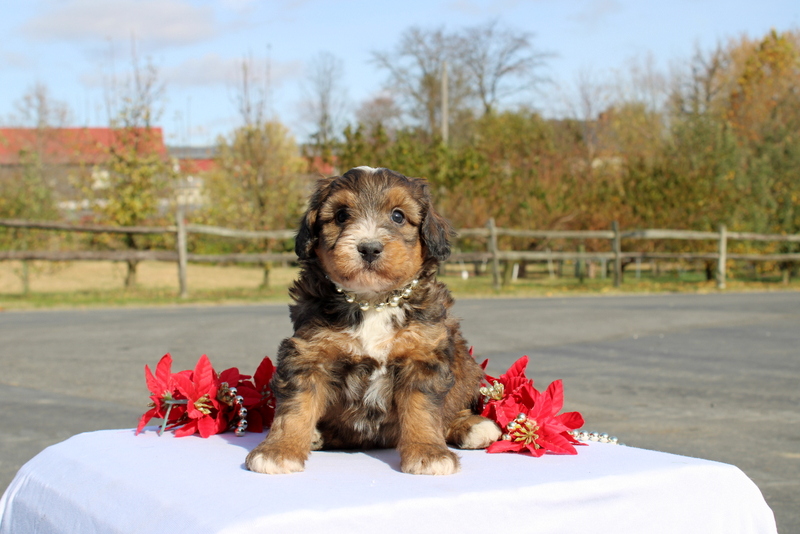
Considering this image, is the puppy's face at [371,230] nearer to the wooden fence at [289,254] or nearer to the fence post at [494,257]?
the wooden fence at [289,254]

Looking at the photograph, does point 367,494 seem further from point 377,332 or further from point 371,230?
point 371,230

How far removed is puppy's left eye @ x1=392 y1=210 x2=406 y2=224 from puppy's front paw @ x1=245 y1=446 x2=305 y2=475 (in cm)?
99

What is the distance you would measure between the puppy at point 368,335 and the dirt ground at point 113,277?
64.1ft

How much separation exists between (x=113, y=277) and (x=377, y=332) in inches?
971

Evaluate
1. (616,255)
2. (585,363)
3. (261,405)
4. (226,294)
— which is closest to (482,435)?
(261,405)

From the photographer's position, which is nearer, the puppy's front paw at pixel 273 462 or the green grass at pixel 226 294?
the puppy's front paw at pixel 273 462

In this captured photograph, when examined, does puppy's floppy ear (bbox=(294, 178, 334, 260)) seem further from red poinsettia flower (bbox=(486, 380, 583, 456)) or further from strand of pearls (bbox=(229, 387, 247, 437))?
red poinsettia flower (bbox=(486, 380, 583, 456))

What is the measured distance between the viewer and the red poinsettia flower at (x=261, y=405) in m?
3.52

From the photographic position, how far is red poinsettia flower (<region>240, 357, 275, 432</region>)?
11.6 ft

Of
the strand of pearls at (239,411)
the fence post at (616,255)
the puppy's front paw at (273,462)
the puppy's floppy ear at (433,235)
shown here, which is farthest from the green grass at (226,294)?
the puppy's front paw at (273,462)

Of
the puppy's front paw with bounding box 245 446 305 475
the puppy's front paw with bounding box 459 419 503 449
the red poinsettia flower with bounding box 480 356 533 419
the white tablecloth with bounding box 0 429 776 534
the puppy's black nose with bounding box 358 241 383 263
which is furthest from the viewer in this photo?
the red poinsettia flower with bounding box 480 356 533 419

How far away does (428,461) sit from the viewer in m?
2.59

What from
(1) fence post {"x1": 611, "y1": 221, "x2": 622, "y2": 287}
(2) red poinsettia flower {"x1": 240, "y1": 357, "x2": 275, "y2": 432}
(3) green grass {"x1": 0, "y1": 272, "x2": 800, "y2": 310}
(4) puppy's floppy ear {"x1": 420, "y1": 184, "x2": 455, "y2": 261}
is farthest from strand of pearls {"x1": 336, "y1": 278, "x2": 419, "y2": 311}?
(1) fence post {"x1": 611, "y1": 221, "x2": 622, "y2": 287}

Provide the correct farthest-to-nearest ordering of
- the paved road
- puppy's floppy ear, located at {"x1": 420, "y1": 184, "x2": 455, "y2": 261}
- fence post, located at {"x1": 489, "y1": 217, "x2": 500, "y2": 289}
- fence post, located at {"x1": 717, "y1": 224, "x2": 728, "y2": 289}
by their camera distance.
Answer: fence post, located at {"x1": 717, "y1": 224, "x2": 728, "y2": 289}, fence post, located at {"x1": 489, "y1": 217, "x2": 500, "y2": 289}, the paved road, puppy's floppy ear, located at {"x1": 420, "y1": 184, "x2": 455, "y2": 261}
